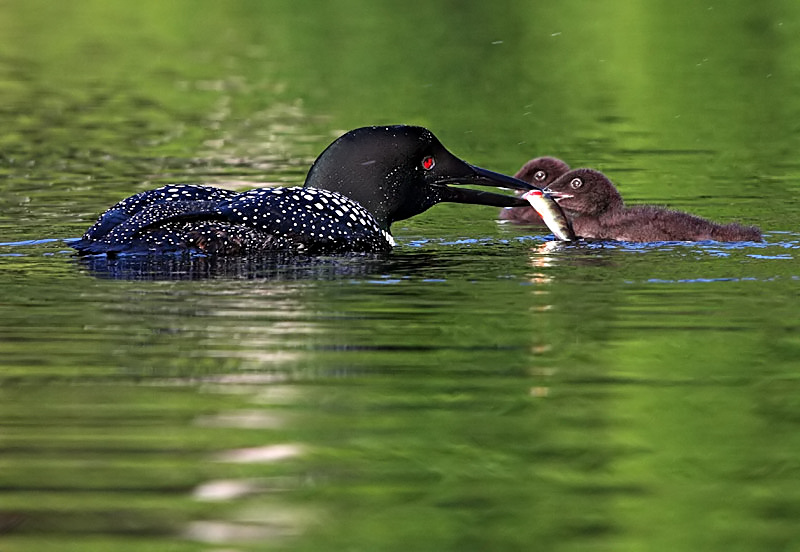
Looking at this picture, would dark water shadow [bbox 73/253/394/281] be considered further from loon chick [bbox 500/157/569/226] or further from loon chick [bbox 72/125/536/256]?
loon chick [bbox 500/157/569/226]

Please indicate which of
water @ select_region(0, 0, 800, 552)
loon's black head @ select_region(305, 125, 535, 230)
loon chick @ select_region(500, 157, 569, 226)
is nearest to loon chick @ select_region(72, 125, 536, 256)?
loon's black head @ select_region(305, 125, 535, 230)

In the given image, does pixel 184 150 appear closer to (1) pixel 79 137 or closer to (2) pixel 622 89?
(1) pixel 79 137

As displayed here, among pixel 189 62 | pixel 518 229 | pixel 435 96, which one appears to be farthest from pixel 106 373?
pixel 189 62

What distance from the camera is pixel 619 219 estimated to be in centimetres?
934

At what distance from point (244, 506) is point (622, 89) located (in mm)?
15214

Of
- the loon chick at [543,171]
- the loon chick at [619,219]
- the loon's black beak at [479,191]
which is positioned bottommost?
the loon chick at [619,219]

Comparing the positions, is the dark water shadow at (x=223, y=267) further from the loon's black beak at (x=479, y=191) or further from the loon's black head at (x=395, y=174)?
the loon's black beak at (x=479, y=191)

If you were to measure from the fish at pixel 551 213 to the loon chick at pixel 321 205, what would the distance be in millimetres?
69

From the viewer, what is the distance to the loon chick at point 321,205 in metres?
7.96

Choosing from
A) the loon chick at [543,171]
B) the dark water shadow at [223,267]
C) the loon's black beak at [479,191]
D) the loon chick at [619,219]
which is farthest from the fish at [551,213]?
the loon chick at [543,171]

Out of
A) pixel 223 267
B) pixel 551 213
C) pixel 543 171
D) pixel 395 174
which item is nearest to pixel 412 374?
pixel 223 267

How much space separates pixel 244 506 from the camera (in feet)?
13.7

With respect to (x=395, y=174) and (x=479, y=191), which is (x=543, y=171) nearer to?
(x=479, y=191)

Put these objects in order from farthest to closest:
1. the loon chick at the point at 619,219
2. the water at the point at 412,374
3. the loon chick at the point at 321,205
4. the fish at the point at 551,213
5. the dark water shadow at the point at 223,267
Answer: the fish at the point at 551,213
the loon chick at the point at 619,219
the loon chick at the point at 321,205
the dark water shadow at the point at 223,267
the water at the point at 412,374
